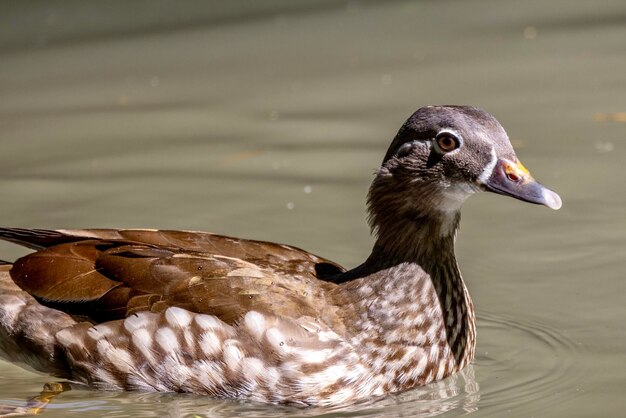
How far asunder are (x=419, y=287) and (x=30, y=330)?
1905 mm

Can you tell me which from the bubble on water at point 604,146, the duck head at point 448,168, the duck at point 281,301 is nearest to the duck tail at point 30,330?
the duck at point 281,301

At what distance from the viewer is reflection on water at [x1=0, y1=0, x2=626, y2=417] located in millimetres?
6566

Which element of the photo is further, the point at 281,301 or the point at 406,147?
the point at 406,147

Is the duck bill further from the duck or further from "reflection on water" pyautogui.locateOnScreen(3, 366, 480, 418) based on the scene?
"reflection on water" pyautogui.locateOnScreen(3, 366, 480, 418)

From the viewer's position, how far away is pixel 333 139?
9.82 meters

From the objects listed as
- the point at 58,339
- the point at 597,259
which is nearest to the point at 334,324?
the point at 58,339

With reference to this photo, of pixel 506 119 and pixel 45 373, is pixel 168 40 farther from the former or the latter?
pixel 45 373

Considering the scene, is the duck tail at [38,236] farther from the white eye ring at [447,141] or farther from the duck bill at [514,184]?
the duck bill at [514,184]

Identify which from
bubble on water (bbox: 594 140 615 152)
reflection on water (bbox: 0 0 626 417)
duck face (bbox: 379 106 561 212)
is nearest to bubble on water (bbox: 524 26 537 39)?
reflection on water (bbox: 0 0 626 417)

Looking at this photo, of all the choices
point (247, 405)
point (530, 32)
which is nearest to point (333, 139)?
point (530, 32)

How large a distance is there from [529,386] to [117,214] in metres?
3.34

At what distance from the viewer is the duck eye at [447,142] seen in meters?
6.18

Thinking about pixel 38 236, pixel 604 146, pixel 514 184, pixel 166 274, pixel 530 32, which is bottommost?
pixel 166 274

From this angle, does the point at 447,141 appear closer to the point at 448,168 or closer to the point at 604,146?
the point at 448,168
